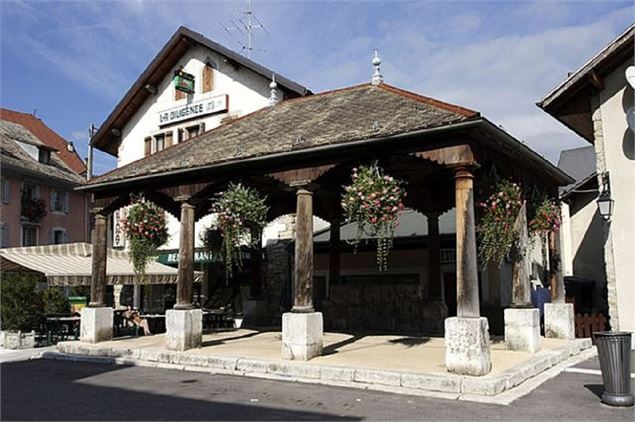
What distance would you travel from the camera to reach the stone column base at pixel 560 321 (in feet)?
Result: 40.4

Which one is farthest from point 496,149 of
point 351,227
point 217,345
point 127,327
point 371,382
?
point 127,327

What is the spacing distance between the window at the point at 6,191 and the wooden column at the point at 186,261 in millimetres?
18431

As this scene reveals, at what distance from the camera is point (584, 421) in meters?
6.38

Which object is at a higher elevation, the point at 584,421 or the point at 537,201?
the point at 537,201

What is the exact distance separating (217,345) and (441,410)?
20.6 feet

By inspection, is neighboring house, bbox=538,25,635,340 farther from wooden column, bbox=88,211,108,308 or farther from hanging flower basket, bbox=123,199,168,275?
wooden column, bbox=88,211,108,308

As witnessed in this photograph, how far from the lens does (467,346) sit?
324 inches

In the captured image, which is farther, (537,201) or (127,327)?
(127,327)

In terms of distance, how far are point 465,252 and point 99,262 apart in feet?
27.4

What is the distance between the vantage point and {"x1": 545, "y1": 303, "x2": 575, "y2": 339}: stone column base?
12312 mm

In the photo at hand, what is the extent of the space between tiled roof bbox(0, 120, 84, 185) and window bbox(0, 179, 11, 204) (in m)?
0.83

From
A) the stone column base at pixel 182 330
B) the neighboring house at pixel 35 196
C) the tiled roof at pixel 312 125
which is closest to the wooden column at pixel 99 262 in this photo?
the tiled roof at pixel 312 125

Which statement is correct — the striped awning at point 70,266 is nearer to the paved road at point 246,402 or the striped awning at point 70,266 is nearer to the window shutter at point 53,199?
the paved road at point 246,402

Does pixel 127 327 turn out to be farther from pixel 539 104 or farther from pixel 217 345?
pixel 539 104
